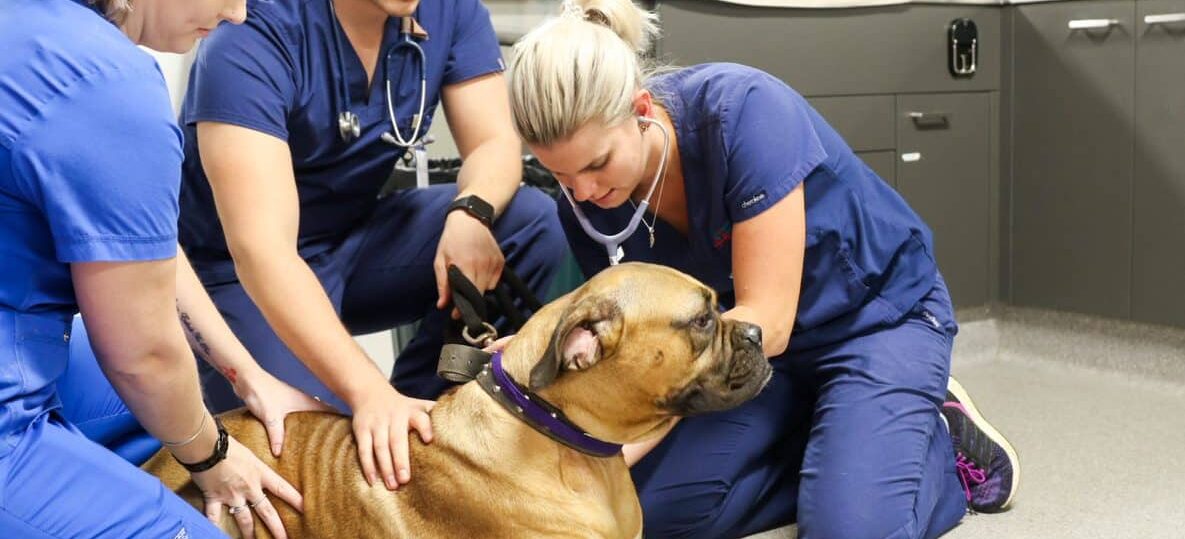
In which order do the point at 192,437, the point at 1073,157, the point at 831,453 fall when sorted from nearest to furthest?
the point at 192,437
the point at 831,453
the point at 1073,157

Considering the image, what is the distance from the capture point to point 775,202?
196cm

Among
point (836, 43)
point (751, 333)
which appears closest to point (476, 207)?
point (751, 333)

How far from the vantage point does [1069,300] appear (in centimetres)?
354

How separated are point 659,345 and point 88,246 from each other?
0.78m

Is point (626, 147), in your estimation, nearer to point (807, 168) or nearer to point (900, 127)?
point (807, 168)

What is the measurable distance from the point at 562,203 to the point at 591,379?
722 millimetres


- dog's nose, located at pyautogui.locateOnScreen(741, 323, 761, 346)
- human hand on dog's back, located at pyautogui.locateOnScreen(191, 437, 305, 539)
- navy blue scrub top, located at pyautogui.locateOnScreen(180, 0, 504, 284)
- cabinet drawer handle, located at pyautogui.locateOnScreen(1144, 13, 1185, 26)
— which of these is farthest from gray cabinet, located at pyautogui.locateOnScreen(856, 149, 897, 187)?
human hand on dog's back, located at pyautogui.locateOnScreen(191, 437, 305, 539)

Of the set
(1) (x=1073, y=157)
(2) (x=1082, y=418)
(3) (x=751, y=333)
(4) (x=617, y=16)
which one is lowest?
(2) (x=1082, y=418)

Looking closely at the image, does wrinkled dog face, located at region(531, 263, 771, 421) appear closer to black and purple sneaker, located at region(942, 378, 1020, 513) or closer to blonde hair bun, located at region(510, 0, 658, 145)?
blonde hair bun, located at region(510, 0, 658, 145)

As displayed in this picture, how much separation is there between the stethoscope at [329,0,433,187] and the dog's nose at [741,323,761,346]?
0.83 meters

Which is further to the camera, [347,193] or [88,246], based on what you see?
[347,193]

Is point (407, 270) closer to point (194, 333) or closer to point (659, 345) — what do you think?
point (194, 333)

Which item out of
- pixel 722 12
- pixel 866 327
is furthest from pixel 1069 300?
pixel 866 327

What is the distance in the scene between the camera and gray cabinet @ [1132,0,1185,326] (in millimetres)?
3168
